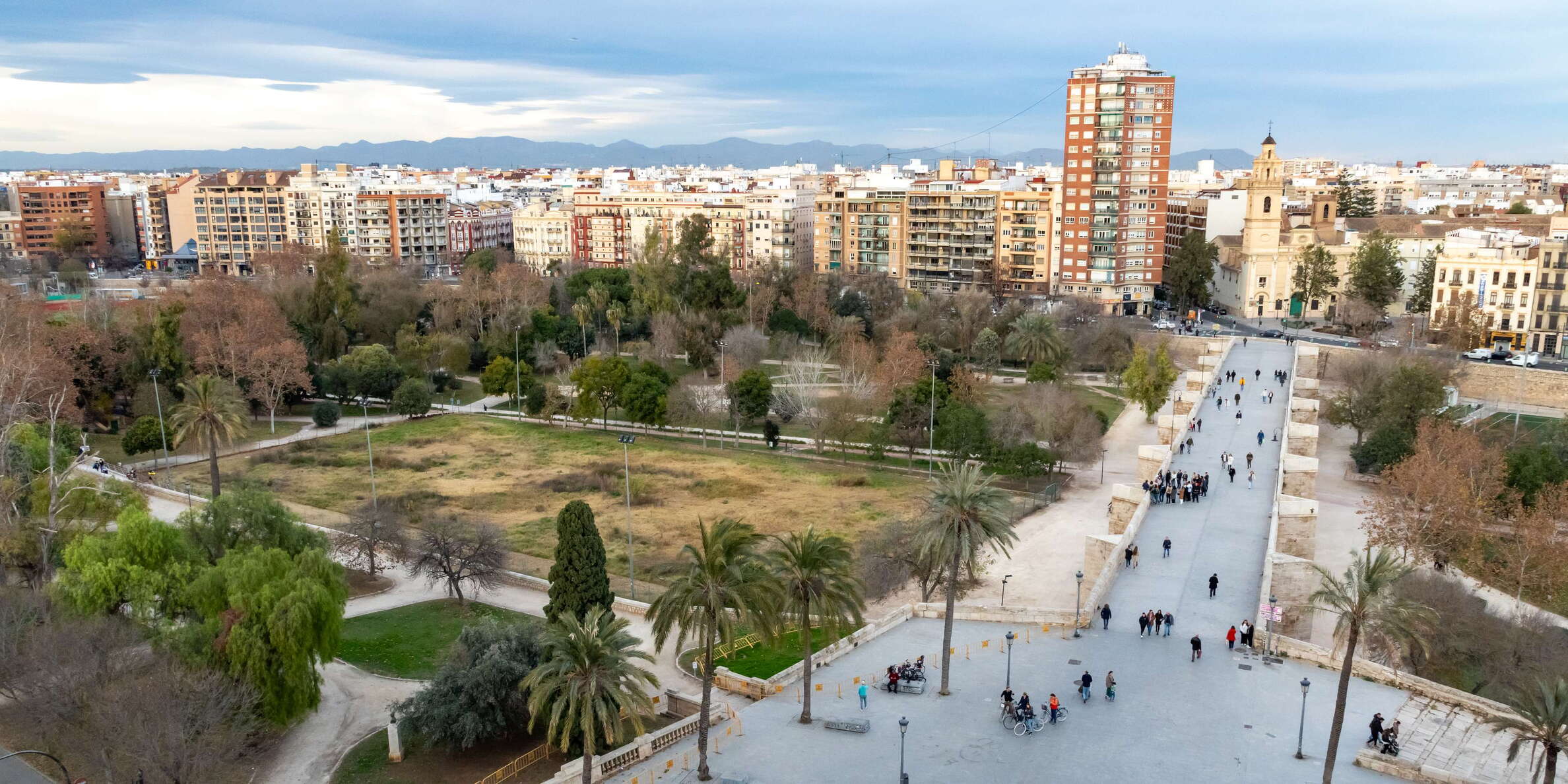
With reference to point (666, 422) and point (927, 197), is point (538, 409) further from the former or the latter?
point (927, 197)

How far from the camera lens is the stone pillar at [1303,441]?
139 ft

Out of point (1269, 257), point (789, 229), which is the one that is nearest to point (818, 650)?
point (1269, 257)

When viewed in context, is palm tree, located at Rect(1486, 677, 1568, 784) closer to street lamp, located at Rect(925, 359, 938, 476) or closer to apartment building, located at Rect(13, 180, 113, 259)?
street lamp, located at Rect(925, 359, 938, 476)

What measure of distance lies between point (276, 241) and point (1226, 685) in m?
117

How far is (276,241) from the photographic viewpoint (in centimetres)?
11856

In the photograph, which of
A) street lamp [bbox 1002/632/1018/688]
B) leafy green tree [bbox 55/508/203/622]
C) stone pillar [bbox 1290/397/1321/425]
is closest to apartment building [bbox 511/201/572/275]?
stone pillar [bbox 1290/397/1321/425]

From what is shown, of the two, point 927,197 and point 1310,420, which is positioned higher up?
point 927,197

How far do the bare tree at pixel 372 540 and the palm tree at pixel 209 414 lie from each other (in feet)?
22.2

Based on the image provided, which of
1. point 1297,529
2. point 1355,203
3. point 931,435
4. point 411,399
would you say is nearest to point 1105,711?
point 1297,529

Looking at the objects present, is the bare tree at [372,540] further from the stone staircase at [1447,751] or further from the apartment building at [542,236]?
the apartment building at [542,236]

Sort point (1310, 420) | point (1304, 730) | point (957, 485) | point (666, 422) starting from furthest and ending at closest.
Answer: point (666, 422)
point (1310, 420)
point (957, 485)
point (1304, 730)

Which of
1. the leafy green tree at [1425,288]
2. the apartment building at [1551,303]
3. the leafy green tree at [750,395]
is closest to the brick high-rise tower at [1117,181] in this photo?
the leafy green tree at [1425,288]

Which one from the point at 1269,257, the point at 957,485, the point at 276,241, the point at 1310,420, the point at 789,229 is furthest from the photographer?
the point at 276,241

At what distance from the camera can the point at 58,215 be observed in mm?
130250
